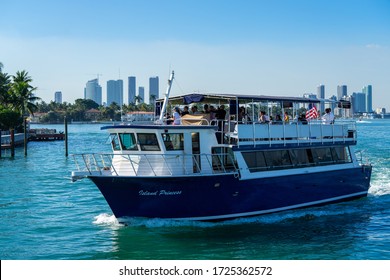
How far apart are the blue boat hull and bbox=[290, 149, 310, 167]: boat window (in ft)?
2.07

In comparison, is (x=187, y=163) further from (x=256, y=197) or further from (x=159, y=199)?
(x=256, y=197)

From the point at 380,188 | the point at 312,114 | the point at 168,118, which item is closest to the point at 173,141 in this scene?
the point at 168,118

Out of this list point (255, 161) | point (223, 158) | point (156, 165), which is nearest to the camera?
point (156, 165)

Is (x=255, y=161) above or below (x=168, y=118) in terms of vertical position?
below

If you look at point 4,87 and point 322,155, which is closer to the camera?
point 322,155

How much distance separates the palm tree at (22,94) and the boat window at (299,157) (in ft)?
228

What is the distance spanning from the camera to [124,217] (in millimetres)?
20844

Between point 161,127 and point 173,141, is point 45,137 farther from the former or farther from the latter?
point 161,127

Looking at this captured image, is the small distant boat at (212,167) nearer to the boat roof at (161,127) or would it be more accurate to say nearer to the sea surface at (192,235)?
the boat roof at (161,127)

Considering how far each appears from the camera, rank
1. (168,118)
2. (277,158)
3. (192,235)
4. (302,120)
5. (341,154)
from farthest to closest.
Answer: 1. (341,154)
2. (302,120)
3. (168,118)
4. (277,158)
5. (192,235)

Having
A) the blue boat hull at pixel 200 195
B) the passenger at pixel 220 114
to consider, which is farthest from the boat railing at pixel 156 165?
the passenger at pixel 220 114

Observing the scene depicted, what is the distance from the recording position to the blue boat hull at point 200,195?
66.3 feet

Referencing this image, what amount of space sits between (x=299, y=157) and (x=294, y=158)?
383 mm

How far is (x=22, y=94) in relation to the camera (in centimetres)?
8681
